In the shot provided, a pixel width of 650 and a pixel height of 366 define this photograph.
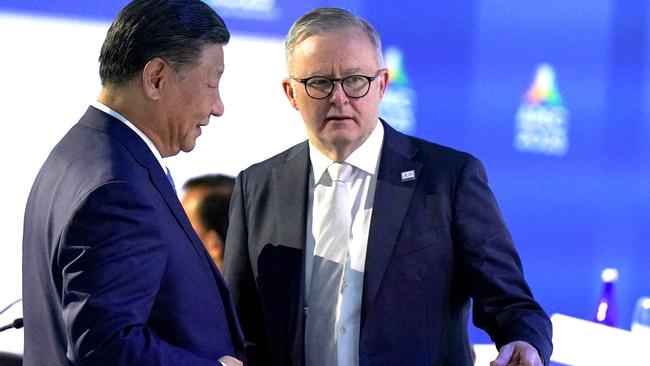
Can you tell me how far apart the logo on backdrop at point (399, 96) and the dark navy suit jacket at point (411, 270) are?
64.3 inches

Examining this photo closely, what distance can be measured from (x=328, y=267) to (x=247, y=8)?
1742 mm

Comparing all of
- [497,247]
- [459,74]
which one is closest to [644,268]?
[459,74]

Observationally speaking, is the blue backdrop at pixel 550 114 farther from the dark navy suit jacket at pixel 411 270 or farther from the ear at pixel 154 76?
the ear at pixel 154 76

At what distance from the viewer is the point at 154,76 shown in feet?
5.61

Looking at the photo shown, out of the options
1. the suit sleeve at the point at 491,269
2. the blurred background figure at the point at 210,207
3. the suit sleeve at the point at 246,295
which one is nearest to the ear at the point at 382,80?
the suit sleeve at the point at 491,269

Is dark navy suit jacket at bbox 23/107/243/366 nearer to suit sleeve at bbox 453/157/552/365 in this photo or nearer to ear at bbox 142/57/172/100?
ear at bbox 142/57/172/100

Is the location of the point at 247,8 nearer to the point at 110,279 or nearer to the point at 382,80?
the point at 382,80

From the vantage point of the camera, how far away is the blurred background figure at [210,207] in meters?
3.25

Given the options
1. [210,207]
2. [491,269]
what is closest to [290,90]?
[491,269]

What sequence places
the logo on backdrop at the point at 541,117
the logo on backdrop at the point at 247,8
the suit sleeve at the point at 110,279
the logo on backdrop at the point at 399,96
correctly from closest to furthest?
the suit sleeve at the point at 110,279
the logo on backdrop at the point at 247,8
the logo on backdrop at the point at 399,96
the logo on backdrop at the point at 541,117

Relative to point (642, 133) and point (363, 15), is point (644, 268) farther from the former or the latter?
point (363, 15)

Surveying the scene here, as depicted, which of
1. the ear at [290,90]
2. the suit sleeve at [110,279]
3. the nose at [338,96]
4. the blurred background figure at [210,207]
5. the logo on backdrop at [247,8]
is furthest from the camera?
the logo on backdrop at [247,8]

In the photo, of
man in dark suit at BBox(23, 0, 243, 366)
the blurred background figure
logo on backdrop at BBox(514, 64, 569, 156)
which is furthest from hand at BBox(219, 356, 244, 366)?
logo on backdrop at BBox(514, 64, 569, 156)

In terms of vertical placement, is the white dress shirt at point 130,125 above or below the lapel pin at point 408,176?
above
